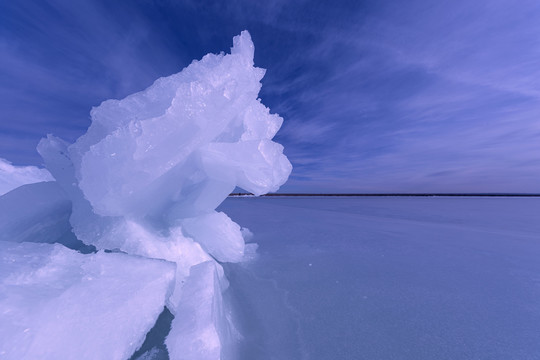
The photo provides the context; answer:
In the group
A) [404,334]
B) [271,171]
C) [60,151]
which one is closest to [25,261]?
[60,151]

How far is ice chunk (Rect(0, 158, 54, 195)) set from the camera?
10.4 feet

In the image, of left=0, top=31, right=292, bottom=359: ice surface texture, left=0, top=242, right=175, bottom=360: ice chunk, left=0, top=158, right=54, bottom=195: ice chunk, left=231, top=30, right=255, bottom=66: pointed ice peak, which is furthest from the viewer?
left=0, top=158, right=54, bottom=195: ice chunk

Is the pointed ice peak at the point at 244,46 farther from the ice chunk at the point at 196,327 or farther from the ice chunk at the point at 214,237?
the ice chunk at the point at 196,327

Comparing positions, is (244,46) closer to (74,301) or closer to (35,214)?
(35,214)

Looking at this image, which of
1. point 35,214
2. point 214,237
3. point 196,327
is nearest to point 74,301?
point 196,327

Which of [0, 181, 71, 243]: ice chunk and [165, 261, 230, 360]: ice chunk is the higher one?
[0, 181, 71, 243]: ice chunk

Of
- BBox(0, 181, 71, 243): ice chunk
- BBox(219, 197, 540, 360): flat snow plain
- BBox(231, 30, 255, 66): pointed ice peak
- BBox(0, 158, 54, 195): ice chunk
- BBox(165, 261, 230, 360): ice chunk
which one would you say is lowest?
BBox(219, 197, 540, 360): flat snow plain

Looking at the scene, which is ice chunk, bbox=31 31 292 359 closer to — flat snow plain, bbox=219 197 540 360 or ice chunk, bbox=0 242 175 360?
ice chunk, bbox=0 242 175 360

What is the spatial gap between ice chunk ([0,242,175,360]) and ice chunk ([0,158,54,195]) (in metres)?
2.94

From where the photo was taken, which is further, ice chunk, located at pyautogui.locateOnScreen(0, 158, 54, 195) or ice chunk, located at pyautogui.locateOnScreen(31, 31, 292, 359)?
ice chunk, located at pyautogui.locateOnScreen(0, 158, 54, 195)

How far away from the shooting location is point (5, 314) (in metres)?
0.94

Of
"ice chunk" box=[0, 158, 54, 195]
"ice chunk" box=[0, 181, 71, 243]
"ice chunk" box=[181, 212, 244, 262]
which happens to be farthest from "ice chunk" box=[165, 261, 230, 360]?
"ice chunk" box=[0, 158, 54, 195]

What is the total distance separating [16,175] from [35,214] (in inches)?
104

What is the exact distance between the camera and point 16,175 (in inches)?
135
